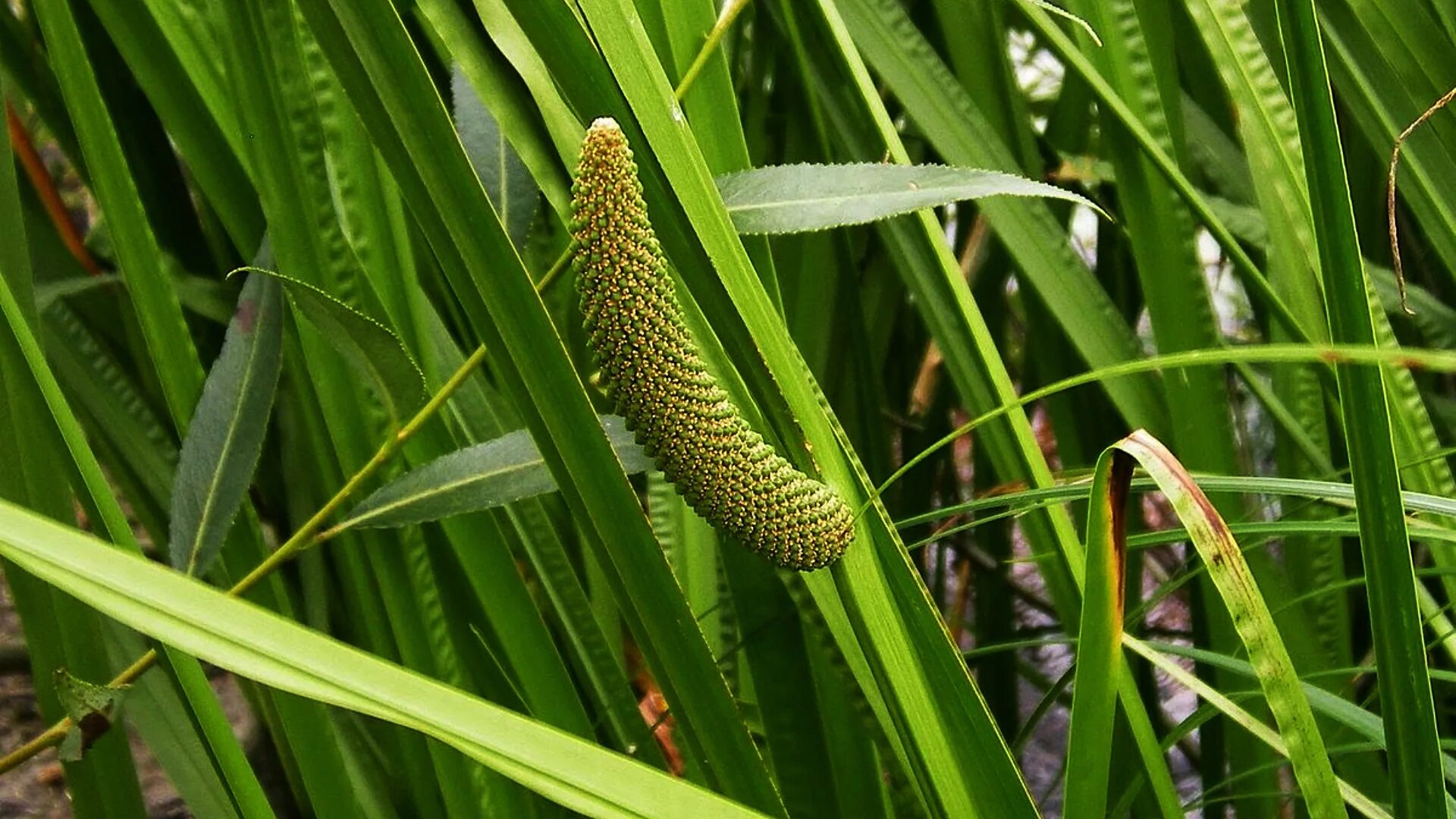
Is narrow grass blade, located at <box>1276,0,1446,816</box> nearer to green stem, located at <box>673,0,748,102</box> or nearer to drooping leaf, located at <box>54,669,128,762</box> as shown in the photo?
green stem, located at <box>673,0,748,102</box>

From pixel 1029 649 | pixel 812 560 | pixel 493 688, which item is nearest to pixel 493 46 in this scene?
pixel 812 560

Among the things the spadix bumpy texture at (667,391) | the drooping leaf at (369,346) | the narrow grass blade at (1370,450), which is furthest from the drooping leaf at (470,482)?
the narrow grass blade at (1370,450)

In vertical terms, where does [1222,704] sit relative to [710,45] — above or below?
below

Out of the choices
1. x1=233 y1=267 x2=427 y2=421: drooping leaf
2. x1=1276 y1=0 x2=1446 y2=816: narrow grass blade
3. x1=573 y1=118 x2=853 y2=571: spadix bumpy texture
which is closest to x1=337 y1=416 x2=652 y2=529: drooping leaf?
x1=233 y1=267 x2=427 y2=421: drooping leaf

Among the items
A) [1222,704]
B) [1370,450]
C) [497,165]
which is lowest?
[1222,704]

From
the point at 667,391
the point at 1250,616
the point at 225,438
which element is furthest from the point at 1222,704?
the point at 225,438

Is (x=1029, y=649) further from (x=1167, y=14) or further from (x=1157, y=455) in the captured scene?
(x=1157, y=455)

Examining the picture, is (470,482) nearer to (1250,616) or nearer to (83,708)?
(83,708)
